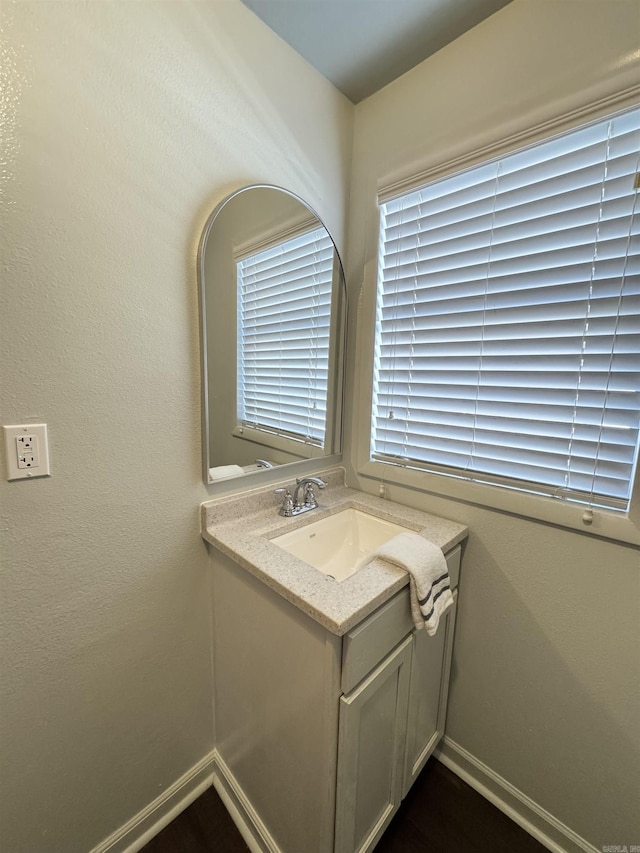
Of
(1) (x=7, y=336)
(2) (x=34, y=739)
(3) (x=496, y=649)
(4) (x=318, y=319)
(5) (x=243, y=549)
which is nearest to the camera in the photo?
(1) (x=7, y=336)

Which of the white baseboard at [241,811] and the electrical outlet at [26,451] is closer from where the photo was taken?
the electrical outlet at [26,451]

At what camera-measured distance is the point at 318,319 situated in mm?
1458

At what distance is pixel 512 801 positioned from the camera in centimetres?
122

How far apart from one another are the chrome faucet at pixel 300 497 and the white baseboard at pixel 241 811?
0.93 m

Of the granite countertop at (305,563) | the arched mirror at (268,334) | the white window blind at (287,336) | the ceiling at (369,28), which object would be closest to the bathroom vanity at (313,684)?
the granite countertop at (305,563)

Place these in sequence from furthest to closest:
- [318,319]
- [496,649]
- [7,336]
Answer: [318,319] → [496,649] → [7,336]

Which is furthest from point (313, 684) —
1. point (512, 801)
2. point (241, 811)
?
point (512, 801)

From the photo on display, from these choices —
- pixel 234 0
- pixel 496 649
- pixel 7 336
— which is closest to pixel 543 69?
pixel 234 0

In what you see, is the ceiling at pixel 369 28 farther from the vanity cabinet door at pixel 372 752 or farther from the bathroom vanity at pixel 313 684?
the vanity cabinet door at pixel 372 752

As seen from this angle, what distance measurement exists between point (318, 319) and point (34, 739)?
1.56 metres

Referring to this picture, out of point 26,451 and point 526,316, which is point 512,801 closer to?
point 526,316

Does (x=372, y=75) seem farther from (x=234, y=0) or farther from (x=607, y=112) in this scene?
(x=607, y=112)

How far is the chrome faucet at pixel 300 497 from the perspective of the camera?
1310 mm

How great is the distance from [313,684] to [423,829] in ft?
2.87
